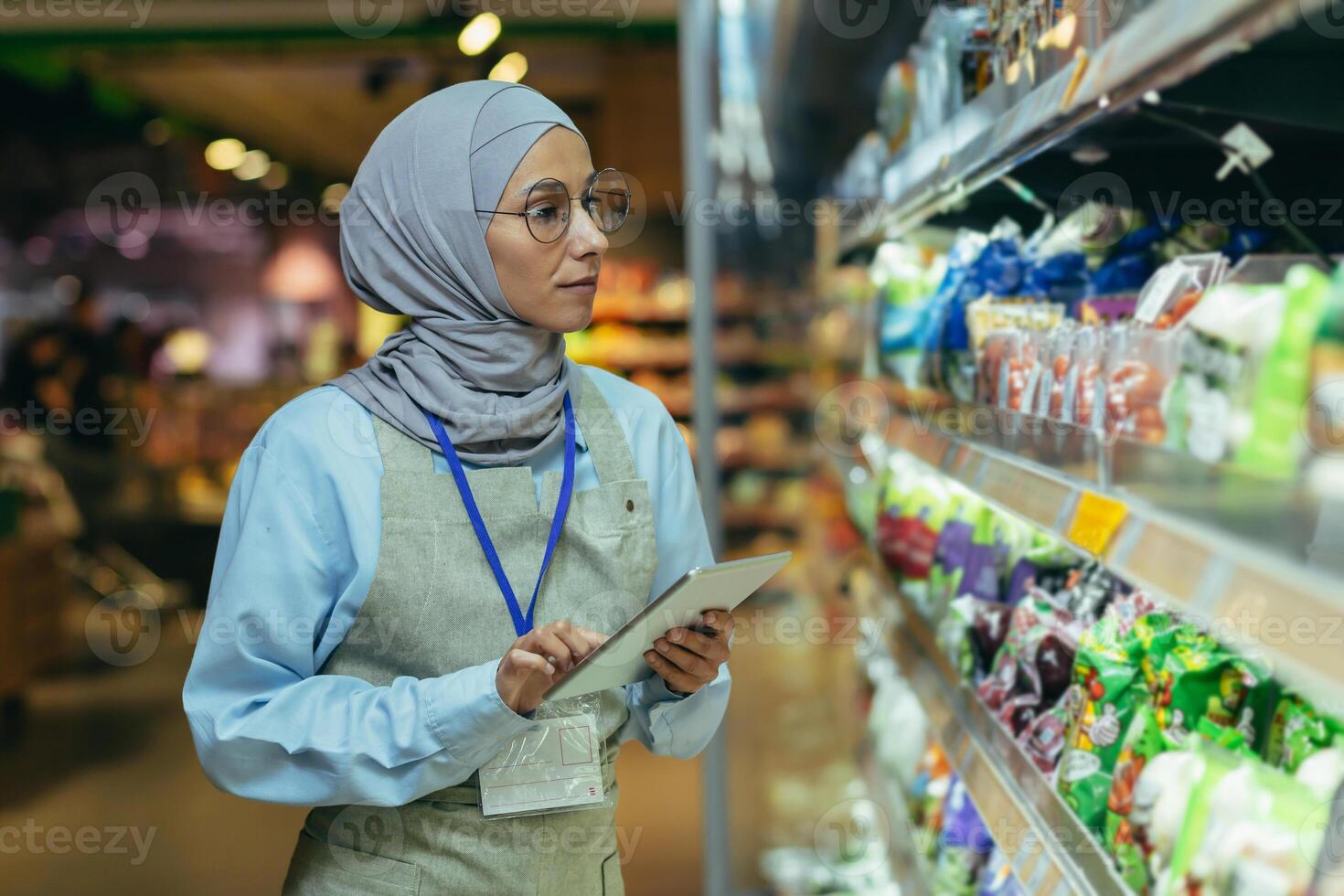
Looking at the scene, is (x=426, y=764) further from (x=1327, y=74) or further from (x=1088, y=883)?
(x=1327, y=74)

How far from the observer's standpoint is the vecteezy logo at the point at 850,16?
409 centimetres

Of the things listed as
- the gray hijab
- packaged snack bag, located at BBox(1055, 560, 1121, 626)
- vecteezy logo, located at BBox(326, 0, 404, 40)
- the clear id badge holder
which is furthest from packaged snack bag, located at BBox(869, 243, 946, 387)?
vecteezy logo, located at BBox(326, 0, 404, 40)

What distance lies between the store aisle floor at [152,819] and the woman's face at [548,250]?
1.98 meters

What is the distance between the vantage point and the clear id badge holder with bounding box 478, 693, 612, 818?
1.28 m

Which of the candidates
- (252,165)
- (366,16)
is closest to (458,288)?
(366,16)

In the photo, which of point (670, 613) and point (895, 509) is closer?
point (670, 613)

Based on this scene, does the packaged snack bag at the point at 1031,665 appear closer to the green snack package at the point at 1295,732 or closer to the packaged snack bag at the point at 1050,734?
the packaged snack bag at the point at 1050,734

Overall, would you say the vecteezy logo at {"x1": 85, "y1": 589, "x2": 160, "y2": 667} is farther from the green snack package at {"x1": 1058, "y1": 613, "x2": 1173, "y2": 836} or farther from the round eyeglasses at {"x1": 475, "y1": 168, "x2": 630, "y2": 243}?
the green snack package at {"x1": 1058, "y1": 613, "x2": 1173, "y2": 836}

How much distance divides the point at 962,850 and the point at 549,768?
815 mm

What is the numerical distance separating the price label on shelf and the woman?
1.13ft

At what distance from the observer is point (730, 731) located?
5.20 metres

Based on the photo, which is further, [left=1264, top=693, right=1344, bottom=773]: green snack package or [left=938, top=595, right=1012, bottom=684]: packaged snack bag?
[left=938, top=595, right=1012, bottom=684]: packaged snack bag

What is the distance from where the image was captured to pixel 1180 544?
855 mm

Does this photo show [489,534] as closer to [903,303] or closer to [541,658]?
[541,658]
